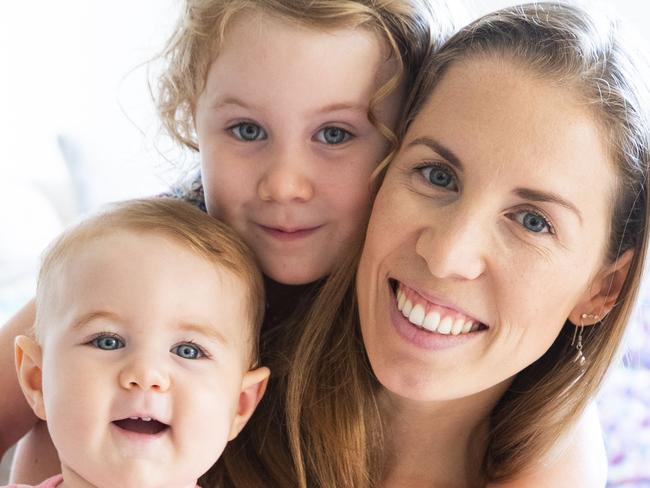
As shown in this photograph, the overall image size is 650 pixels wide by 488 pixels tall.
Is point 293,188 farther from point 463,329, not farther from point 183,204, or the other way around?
point 463,329

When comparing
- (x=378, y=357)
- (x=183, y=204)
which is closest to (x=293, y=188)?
(x=183, y=204)

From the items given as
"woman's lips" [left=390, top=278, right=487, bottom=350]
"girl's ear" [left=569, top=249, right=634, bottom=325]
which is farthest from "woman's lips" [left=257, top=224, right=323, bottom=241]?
"girl's ear" [left=569, top=249, right=634, bottom=325]

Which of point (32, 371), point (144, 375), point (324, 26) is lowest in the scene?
point (32, 371)

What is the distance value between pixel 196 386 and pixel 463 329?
42 centimetres

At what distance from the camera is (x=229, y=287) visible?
4.99 ft

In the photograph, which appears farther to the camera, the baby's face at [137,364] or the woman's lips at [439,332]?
the woman's lips at [439,332]

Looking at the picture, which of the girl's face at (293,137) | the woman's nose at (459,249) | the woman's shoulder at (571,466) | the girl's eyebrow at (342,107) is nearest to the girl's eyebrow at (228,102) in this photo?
the girl's face at (293,137)

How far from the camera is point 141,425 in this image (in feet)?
4.68

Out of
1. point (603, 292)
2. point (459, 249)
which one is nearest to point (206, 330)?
point (459, 249)

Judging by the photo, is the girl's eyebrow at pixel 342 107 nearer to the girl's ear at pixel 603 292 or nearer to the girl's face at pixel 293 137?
the girl's face at pixel 293 137

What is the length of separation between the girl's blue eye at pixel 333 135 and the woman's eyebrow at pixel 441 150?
0.17 metres

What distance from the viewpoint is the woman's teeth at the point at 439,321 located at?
155 centimetres

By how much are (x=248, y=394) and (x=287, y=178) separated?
1.18 feet

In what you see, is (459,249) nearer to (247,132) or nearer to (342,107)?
(342,107)
